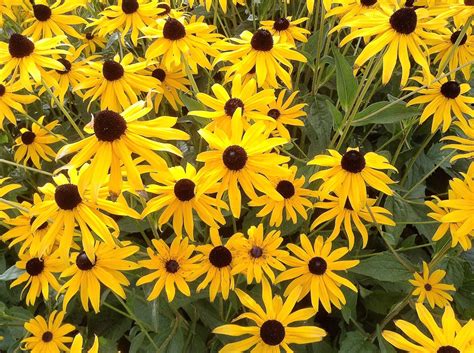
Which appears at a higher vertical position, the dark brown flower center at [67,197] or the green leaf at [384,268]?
the dark brown flower center at [67,197]

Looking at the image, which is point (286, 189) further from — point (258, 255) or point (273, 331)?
point (273, 331)

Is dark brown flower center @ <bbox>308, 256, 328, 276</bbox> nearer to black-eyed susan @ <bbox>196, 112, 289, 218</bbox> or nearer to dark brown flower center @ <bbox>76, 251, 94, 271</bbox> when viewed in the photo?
black-eyed susan @ <bbox>196, 112, 289, 218</bbox>

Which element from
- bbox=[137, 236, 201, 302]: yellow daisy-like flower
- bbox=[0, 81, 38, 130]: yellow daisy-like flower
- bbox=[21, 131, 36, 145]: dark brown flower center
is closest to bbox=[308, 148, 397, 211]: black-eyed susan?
bbox=[137, 236, 201, 302]: yellow daisy-like flower

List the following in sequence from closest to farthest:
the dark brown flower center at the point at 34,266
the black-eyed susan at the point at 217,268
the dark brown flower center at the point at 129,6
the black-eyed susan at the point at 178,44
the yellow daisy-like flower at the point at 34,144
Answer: the black-eyed susan at the point at 217,268 < the dark brown flower center at the point at 34,266 < the black-eyed susan at the point at 178,44 < the dark brown flower center at the point at 129,6 < the yellow daisy-like flower at the point at 34,144

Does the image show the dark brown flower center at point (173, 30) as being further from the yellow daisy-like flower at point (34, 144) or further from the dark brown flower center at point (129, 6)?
the yellow daisy-like flower at point (34, 144)

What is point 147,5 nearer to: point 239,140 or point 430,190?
point 239,140

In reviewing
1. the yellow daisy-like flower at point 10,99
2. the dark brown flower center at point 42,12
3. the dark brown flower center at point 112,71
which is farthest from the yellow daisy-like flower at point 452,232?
the dark brown flower center at point 42,12

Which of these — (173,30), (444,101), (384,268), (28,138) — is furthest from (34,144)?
(444,101)
